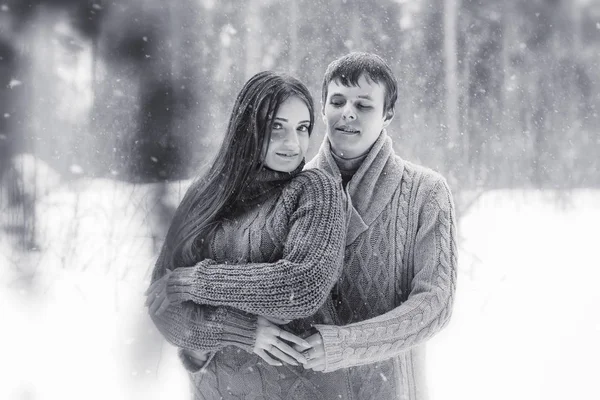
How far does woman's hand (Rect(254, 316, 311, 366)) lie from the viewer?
1097 millimetres

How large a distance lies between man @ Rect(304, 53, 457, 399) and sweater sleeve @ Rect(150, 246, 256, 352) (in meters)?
0.24

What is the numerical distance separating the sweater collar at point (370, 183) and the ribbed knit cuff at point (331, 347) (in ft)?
0.85

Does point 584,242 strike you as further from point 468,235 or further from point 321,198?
point 321,198

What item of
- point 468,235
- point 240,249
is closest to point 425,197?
point 240,249

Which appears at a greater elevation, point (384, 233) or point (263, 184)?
Result: point (263, 184)

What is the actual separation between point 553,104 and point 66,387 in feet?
10.7

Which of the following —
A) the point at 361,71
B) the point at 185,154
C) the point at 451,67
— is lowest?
the point at 185,154

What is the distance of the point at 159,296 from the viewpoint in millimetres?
1253

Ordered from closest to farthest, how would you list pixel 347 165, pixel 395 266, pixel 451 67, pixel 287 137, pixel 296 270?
1. pixel 296 270
2. pixel 287 137
3. pixel 395 266
4. pixel 347 165
5. pixel 451 67

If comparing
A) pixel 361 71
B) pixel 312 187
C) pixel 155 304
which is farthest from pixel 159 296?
pixel 361 71

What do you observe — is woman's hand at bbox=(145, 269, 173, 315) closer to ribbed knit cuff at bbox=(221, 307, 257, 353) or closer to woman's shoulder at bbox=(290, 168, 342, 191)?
ribbed knit cuff at bbox=(221, 307, 257, 353)

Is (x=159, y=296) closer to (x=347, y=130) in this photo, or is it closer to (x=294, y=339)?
(x=294, y=339)

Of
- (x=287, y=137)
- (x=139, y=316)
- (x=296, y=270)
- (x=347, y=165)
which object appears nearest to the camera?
(x=296, y=270)

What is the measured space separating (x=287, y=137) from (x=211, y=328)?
39cm
